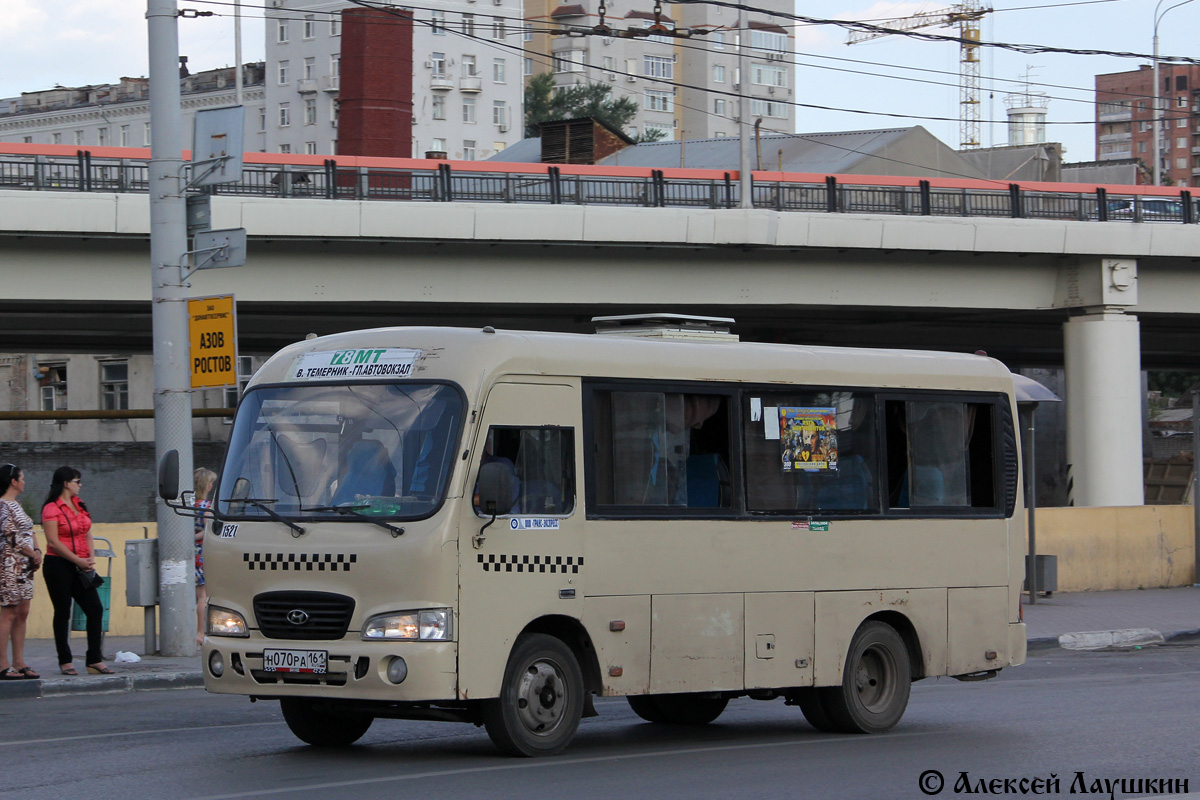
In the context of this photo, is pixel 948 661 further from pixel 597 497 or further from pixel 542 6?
pixel 542 6

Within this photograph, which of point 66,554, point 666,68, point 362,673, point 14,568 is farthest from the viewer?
point 666,68

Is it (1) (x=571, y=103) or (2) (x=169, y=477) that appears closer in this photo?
(2) (x=169, y=477)

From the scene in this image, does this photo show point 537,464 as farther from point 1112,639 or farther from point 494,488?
point 1112,639

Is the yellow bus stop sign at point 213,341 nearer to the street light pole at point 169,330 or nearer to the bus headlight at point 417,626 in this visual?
the street light pole at point 169,330

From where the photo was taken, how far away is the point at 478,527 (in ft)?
29.3

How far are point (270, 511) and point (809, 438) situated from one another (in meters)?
3.79

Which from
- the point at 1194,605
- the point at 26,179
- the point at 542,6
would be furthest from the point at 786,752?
the point at 542,6

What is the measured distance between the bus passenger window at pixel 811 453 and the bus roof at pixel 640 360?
0.16 metres

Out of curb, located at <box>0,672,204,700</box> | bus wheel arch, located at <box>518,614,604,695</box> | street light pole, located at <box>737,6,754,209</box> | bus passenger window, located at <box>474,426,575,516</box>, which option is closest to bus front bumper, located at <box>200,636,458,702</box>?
bus wheel arch, located at <box>518,614,604,695</box>

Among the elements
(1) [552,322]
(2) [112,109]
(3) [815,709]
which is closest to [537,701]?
(3) [815,709]

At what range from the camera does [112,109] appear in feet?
365

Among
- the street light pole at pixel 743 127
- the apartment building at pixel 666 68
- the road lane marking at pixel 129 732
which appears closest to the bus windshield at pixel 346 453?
the road lane marking at pixel 129 732

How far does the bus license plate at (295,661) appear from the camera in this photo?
8.78m

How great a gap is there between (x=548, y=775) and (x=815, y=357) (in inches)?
150
